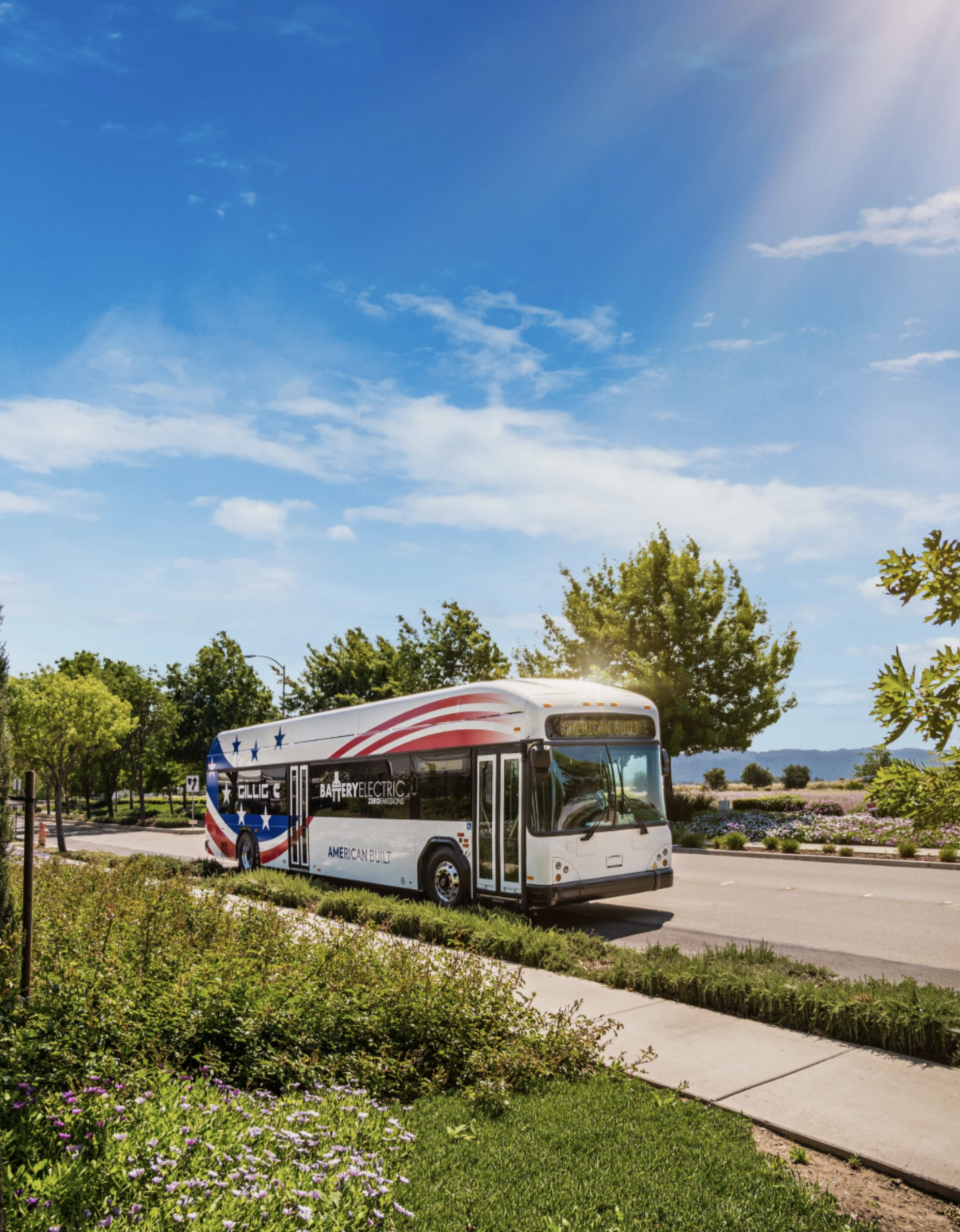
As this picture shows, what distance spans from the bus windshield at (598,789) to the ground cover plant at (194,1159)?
6719mm

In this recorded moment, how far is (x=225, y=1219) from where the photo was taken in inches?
138

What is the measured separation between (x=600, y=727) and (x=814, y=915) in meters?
4.56

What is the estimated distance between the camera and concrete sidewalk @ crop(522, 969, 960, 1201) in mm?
5039

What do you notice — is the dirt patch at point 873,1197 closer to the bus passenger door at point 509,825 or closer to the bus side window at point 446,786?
the bus passenger door at point 509,825

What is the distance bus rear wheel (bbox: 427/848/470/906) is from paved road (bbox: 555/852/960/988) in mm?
1570

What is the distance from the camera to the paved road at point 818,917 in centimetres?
1055

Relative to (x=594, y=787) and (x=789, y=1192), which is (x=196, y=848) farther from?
(x=789, y=1192)

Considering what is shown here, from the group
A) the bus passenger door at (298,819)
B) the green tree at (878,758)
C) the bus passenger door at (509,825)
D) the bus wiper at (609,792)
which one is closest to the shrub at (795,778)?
the green tree at (878,758)

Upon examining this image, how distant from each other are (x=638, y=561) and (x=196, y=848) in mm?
19177

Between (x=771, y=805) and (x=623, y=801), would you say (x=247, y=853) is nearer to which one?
(x=623, y=801)

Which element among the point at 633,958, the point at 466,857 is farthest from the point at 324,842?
the point at 633,958

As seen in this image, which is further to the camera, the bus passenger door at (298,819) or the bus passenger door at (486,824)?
the bus passenger door at (298,819)

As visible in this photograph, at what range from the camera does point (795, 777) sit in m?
50.2

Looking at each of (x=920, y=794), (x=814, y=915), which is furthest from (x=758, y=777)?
(x=920, y=794)
